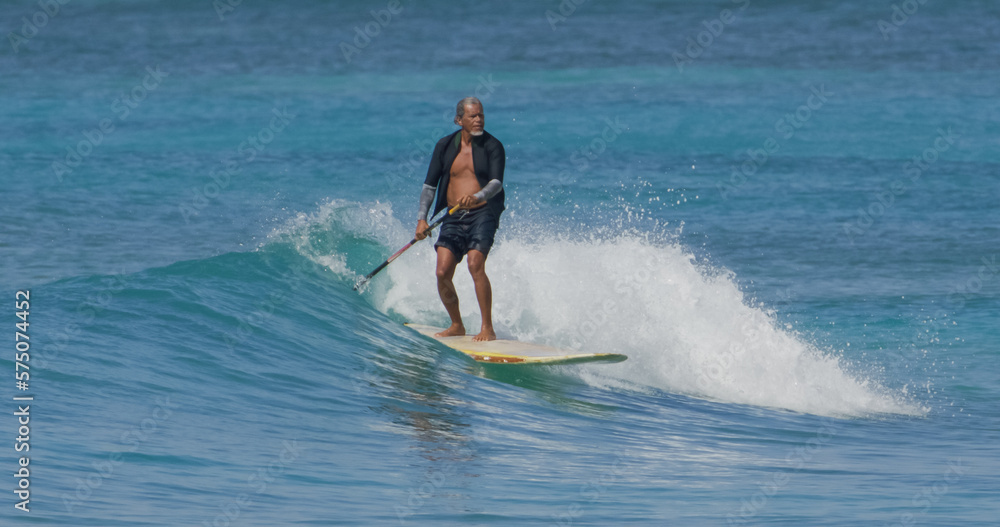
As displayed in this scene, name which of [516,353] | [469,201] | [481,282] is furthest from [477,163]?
[516,353]

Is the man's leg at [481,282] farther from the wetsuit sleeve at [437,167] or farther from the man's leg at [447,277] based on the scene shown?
the wetsuit sleeve at [437,167]

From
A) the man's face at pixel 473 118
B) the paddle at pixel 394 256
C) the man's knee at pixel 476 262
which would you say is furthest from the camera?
the paddle at pixel 394 256

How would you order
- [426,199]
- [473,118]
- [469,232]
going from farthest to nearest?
1. [426,199]
2. [469,232]
3. [473,118]

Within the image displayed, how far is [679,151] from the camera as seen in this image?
22172 millimetres

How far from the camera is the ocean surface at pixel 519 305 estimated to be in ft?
18.1

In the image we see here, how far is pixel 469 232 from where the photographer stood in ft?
26.3

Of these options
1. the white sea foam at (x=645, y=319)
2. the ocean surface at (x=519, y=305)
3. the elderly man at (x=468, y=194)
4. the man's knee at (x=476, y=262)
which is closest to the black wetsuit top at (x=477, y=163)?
the elderly man at (x=468, y=194)

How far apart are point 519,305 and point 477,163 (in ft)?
7.09

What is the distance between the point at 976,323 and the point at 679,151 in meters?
11.1

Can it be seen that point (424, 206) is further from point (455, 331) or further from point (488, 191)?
point (455, 331)

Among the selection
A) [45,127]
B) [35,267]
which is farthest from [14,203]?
[45,127]

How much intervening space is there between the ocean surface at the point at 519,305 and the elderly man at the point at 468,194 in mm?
694

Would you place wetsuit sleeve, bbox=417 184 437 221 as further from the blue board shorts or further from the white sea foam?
the white sea foam

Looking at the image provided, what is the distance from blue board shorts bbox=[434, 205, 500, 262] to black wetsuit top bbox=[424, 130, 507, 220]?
3.1 inches
